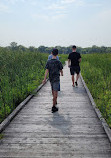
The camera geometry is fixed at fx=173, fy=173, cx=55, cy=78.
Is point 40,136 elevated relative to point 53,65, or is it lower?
lower

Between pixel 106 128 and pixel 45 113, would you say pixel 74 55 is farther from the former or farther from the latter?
pixel 106 128

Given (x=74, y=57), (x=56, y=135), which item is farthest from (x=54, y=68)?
(x=74, y=57)

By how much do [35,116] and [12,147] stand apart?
1.65m

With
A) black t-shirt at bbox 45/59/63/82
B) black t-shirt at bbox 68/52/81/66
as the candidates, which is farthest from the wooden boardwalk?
black t-shirt at bbox 68/52/81/66

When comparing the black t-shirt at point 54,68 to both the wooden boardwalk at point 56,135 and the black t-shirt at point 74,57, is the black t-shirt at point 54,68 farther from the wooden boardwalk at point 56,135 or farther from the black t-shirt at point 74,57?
the black t-shirt at point 74,57

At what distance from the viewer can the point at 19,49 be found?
1288 centimetres

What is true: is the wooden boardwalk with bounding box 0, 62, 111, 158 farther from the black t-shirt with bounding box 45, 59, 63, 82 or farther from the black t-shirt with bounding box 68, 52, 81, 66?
the black t-shirt with bounding box 68, 52, 81, 66

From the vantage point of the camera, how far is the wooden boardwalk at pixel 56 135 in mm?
3006

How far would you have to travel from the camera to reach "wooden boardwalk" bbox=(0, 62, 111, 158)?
118 inches

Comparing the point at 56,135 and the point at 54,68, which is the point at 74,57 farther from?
the point at 56,135

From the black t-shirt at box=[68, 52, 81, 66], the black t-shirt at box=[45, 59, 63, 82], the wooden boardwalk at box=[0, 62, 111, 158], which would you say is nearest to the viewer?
the wooden boardwalk at box=[0, 62, 111, 158]

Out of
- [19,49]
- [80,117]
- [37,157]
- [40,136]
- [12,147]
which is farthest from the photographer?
[19,49]

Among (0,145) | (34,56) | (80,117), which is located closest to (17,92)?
(80,117)

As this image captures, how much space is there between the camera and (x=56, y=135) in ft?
11.9
